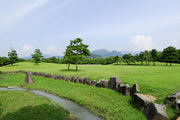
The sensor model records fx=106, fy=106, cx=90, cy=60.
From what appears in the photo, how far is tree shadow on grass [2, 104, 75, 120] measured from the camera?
5.41 m

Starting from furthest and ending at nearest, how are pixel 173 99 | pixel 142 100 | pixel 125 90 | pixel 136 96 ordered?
pixel 125 90, pixel 136 96, pixel 142 100, pixel 173 99

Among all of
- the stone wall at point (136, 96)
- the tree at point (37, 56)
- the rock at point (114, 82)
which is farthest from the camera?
the tree at point (37, 56)

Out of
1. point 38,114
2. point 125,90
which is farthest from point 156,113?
point 38,114

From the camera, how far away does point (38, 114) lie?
18.8ft

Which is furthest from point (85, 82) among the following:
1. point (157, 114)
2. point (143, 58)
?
point (143, 58)

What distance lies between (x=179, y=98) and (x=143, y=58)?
52.1 m

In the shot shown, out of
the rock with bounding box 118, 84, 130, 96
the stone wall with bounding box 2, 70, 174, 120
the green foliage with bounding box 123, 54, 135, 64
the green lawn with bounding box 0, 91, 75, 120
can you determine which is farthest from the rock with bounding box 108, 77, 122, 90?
the green foliage with bounding box 123, 54, 135, 64

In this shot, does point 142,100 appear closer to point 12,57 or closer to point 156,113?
point 156,113

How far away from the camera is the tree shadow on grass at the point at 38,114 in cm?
541

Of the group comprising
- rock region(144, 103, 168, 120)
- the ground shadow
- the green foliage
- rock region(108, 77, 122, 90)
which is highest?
the green foliage

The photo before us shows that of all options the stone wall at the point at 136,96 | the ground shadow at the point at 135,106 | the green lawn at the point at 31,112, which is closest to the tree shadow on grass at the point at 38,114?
the green lawn at the point at 31,112

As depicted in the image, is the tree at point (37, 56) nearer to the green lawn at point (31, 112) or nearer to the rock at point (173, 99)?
the green lawn at point (31, 112)

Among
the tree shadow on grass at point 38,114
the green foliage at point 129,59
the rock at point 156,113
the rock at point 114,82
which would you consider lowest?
the tree shadow on grass at point 38,114

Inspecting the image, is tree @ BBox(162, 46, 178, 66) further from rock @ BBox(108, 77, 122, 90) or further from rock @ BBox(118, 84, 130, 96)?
rock @ BBox(118, 84, 130, 96)
